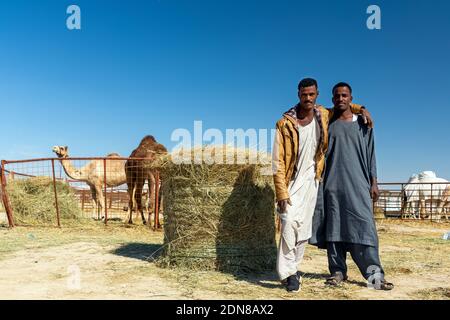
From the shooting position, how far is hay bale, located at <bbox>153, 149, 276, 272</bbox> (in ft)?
14.9

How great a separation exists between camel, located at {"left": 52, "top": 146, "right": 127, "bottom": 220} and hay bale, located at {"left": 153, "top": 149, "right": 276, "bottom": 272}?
28.1 ft

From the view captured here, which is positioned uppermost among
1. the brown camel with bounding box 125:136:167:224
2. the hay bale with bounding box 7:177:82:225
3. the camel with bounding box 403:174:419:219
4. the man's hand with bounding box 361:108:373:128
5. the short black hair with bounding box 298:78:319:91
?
the short black hair with bounding box 298:78:319:91

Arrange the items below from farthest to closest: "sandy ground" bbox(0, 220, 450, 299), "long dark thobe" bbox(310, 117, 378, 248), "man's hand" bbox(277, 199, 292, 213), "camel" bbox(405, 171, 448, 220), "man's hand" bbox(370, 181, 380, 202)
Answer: "camel" bbox(405, 171, 448, 220)
"man's hand" bbox(370, 181, 380, 202)
"long dark thobe" bbox(310, 117, 378, 248)
"man's hand" bbox(277, 199, 292, 213)
"sandy ground" bbox(0, 220, 450, 299)

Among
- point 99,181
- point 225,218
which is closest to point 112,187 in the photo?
point 99,181

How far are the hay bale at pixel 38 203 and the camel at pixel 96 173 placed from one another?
4.72 feet

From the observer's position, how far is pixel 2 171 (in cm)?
1027

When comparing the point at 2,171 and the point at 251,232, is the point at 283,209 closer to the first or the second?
the point at 251,232

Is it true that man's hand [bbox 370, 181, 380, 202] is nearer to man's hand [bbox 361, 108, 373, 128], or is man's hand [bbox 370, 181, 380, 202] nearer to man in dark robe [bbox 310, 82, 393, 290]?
man in dark robe [bbox 310, 82, 393, 290]

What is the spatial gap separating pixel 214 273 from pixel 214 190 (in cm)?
85

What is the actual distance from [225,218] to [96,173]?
9391 millimetres

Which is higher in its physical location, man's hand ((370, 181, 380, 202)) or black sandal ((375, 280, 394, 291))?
man's hand ((370, 181, 380, 202))

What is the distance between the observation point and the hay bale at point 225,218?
14.9ft

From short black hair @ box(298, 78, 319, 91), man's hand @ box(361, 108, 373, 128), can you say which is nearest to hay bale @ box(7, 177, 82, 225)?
short black hair @ box(298, 78, 319, 91)

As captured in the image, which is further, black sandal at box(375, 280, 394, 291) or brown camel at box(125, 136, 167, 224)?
brown camel at box(125, 136, 167, 224)
